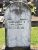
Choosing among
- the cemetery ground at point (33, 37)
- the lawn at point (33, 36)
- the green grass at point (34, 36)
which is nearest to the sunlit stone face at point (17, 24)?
the cemetery ground at point (33, 37)

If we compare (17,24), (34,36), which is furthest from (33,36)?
(17,24)

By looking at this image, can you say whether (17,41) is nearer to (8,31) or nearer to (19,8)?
(8,31)

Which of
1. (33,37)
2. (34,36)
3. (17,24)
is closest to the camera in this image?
(17,24)

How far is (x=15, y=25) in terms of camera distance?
6840mm

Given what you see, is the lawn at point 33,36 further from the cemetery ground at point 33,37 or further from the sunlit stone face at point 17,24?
the sunlit stone face at point 17,24

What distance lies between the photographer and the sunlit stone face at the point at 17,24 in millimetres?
6824

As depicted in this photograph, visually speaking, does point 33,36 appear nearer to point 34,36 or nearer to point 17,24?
point 34,36

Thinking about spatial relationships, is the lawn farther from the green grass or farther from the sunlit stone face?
the sunlit stone face

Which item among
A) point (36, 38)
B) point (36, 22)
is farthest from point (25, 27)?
point (36, 22)

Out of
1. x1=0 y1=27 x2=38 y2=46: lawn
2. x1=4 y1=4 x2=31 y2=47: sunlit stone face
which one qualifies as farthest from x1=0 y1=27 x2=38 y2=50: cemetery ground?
x1=4 y1=4 x2=31 y2=47: sunlit stone face

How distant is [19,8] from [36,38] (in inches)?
101

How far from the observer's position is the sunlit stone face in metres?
6.82

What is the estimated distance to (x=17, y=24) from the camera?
6.85 meters

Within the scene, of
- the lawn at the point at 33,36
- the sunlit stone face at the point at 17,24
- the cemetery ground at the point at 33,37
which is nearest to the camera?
the sunlit stone face at the point at 17,24
